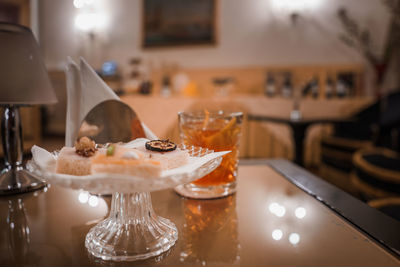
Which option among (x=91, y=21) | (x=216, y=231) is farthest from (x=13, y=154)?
(x=91, y=21)

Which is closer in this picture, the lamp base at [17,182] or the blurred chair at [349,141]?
the lamp base at [17,182]

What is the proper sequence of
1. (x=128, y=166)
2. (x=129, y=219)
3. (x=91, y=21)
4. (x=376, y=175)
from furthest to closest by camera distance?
(x=91, y=21)
(x=376, y=175)
(x=129, y=219)
(x=128, y=166)

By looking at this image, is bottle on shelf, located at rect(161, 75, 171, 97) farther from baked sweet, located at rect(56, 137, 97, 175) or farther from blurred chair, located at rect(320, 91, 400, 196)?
baked sweet, located at rect(56, 137, 97, 175)

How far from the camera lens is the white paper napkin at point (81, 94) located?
68 cm

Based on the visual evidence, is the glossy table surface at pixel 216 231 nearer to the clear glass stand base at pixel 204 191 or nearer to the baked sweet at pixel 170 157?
the clear glass stand base at pixel 204 191

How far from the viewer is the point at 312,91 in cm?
351

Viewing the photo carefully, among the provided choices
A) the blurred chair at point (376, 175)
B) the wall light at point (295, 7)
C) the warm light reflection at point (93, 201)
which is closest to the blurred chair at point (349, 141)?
the blurred chair at point (376, 175)

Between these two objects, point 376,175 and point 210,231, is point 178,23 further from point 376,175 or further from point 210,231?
point 210,231

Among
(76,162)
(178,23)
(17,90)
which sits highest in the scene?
(178,23)

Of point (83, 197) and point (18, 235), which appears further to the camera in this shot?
point (83, 197)

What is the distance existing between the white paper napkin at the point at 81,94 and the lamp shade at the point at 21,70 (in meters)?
0.08

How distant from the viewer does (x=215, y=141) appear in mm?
665

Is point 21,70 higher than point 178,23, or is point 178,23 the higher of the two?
point 178,23

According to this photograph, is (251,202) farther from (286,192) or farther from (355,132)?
(355,132)
